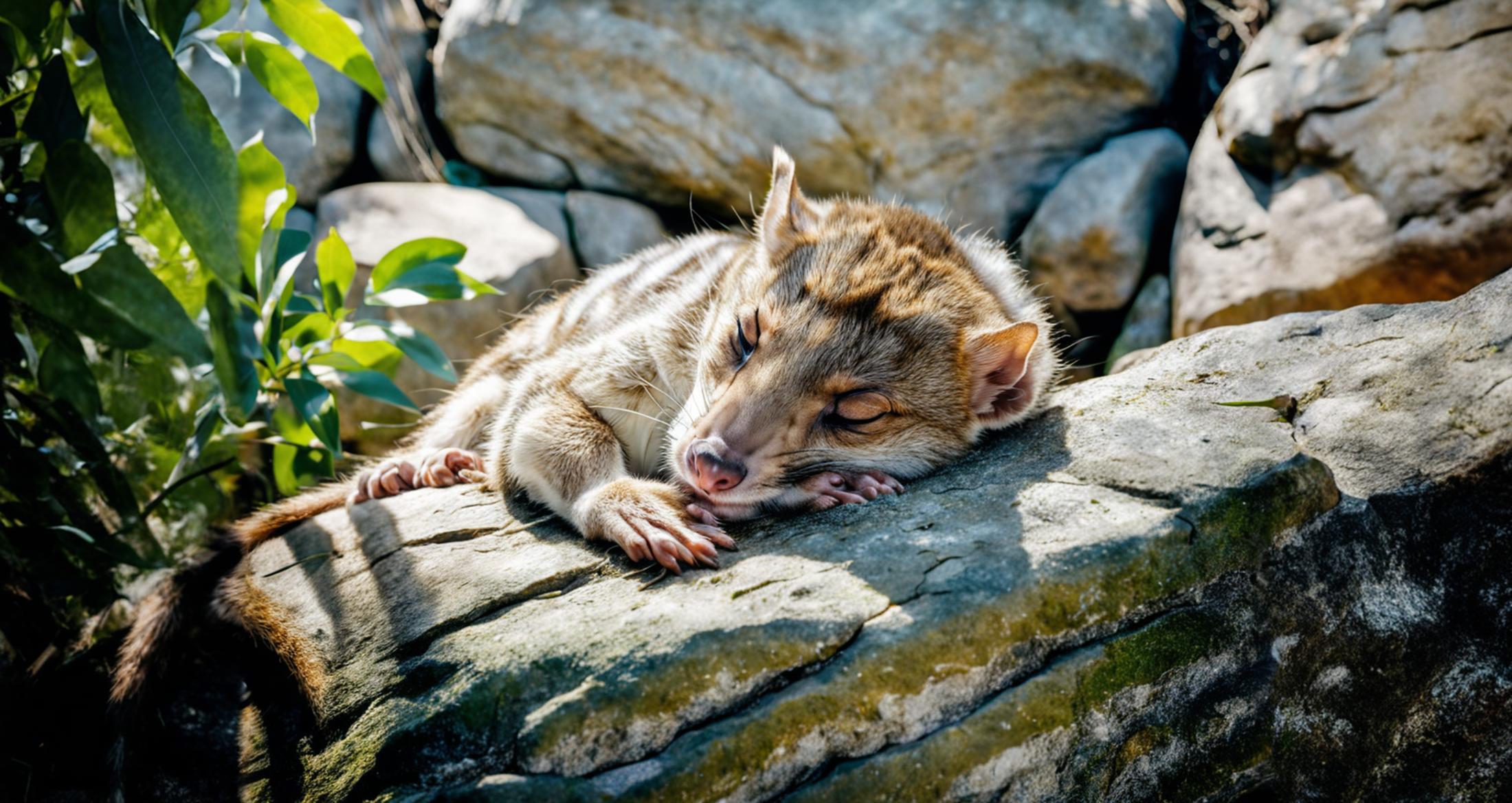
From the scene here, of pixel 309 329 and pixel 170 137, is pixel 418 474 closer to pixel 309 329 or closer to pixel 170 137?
pixel 309 329

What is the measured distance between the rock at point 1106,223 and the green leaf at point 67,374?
4667mm

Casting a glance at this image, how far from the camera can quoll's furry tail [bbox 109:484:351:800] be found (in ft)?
8.87

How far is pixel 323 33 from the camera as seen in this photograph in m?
2.58

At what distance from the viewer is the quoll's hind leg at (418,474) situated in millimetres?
3754

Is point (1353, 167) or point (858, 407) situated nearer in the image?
point (858, 407)

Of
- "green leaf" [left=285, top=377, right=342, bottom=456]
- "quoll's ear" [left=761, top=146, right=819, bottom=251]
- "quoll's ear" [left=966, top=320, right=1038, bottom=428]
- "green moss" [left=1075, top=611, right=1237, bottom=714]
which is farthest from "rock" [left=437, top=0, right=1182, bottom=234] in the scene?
"green moss" [left=1075, top=611, right=1237, bottom=714]

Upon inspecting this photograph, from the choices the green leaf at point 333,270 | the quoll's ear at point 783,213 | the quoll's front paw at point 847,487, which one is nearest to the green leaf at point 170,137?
the green leaf at point 333,270

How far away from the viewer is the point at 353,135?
654 cm

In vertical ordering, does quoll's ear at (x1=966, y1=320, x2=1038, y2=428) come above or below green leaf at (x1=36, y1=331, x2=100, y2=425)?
Result: below

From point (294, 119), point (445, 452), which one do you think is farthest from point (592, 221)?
point (445, 452)

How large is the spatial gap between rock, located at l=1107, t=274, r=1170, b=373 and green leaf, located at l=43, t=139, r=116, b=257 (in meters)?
4.79

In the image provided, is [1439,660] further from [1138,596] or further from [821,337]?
[821,337]

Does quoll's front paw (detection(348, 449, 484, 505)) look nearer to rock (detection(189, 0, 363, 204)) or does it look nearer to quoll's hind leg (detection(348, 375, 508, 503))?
quoll's hind leg (detection(348, 375, 508, 503))

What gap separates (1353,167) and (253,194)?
494 centimetres
